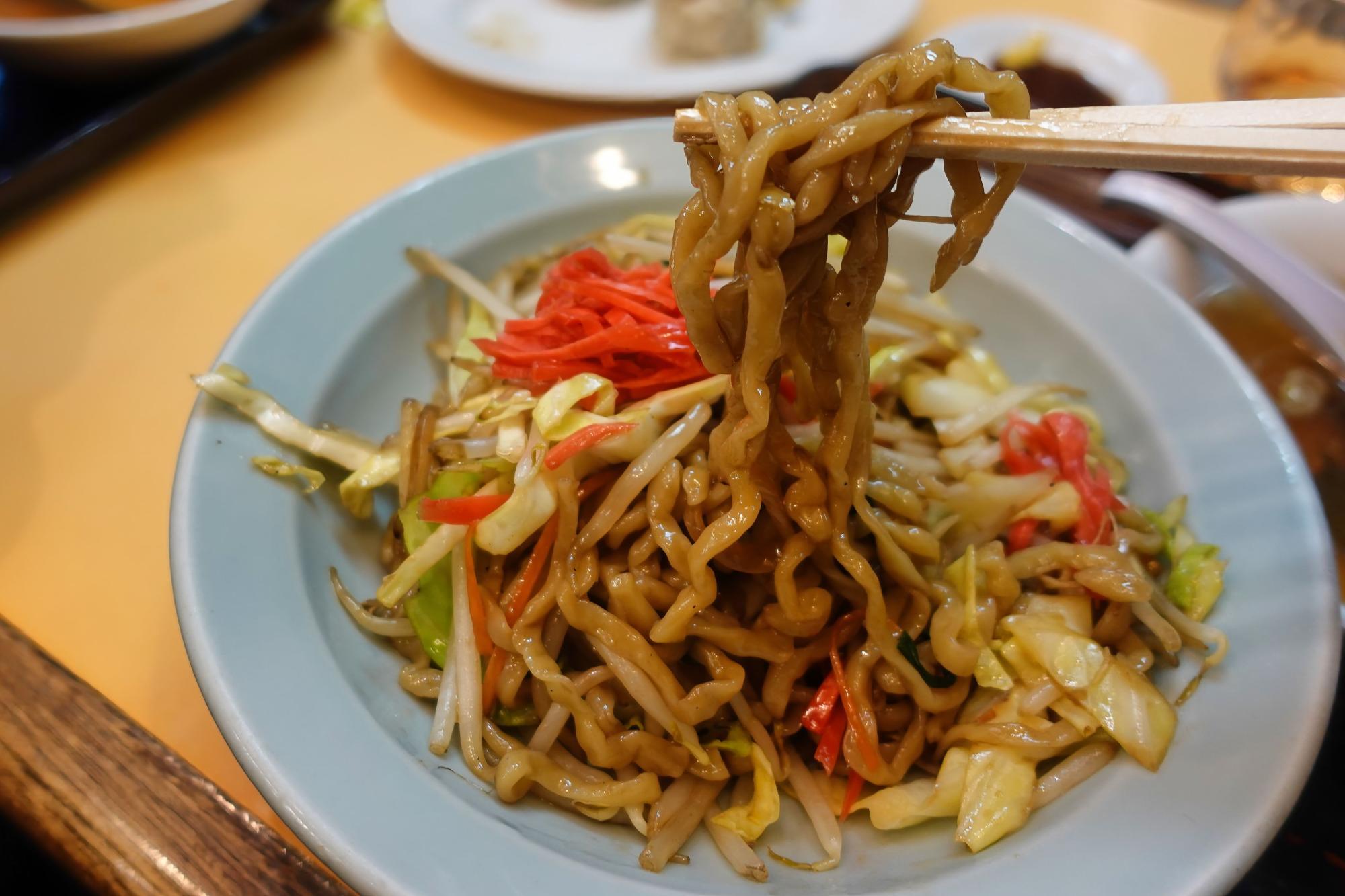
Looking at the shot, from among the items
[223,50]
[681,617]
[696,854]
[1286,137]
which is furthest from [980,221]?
[223,50]

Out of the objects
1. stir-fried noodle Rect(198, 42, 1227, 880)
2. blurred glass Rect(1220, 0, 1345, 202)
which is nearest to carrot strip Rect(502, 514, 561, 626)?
stir-fried noodle Rect(198, 42, 1227, 880)

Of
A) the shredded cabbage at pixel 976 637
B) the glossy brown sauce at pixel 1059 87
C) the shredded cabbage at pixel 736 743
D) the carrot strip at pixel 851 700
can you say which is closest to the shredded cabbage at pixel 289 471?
the shredded cabbage at pixel 736 743

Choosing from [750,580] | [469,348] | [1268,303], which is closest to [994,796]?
[750,580]

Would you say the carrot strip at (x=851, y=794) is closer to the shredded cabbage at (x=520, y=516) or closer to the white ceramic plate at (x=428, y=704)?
the white ceramic plate at (x=428, y=704)

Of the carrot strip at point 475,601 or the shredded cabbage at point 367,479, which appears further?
the shredded cabbage at point 367,479

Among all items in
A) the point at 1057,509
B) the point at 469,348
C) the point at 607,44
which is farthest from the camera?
the point at 607,44

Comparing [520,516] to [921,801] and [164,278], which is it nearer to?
[921,801]
